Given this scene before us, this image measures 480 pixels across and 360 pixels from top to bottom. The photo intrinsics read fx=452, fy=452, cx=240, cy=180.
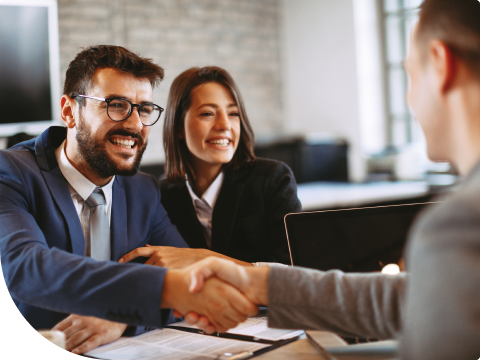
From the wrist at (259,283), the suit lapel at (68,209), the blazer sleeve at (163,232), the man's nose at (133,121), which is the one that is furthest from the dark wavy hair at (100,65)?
the wrist at (259,283)

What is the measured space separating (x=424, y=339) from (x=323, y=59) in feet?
17.1

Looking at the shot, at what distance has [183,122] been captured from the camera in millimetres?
1620

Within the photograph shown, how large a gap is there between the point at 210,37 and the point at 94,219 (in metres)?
4.08

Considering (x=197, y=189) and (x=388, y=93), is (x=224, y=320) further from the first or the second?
(x=388, y=93)

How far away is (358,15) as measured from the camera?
5.35 m

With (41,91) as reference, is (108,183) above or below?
below

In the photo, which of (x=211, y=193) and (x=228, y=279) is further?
(x=211, y=193)

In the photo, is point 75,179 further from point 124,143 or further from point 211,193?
point 211,193

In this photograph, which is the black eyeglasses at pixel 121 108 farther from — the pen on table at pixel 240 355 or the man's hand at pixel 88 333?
the pen on table at pixel 240 355

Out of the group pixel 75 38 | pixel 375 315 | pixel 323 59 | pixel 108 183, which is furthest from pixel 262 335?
pixel 323 59

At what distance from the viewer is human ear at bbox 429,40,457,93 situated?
63 centimetres

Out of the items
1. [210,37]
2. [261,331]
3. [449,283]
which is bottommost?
[261,331]

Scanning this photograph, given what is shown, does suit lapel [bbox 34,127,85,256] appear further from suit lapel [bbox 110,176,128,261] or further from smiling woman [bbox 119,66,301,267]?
smiling woman [bbox 119,66,301,267]

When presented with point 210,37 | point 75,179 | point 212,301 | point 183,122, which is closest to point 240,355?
point 212,301
